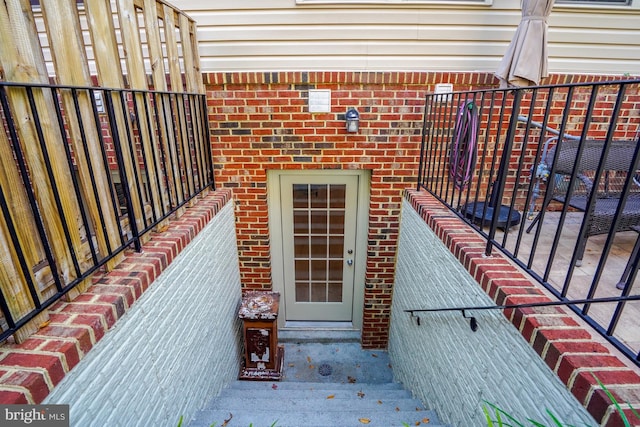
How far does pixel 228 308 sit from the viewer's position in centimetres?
333

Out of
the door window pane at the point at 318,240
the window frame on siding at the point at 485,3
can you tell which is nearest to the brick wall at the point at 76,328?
the door window pane at the point at 318,240

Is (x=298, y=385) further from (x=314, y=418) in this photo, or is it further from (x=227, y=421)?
(x=227, y=421)

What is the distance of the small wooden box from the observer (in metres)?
3.36

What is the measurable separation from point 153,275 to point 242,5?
8.44 ft

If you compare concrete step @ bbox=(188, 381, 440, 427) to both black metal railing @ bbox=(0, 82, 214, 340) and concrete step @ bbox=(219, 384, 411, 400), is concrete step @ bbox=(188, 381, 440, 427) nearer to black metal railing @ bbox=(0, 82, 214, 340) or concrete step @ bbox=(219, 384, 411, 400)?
concrete step @ bbox=(219, 384, 411, 400)

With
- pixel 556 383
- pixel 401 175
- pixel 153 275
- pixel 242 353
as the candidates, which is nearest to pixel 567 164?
pixel 401 175

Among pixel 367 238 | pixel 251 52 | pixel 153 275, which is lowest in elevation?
pixel 367 238

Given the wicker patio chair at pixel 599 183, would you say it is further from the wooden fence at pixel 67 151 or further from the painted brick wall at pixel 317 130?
the wooden fence at pixel 67 151

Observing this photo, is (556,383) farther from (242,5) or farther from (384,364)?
(242,5)

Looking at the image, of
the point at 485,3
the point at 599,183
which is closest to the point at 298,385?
the point at 599,183

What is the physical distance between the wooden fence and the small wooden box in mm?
1533

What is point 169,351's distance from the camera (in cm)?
195

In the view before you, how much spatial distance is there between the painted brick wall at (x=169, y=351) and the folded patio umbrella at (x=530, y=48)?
294 cm

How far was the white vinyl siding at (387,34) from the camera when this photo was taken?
2.96m
